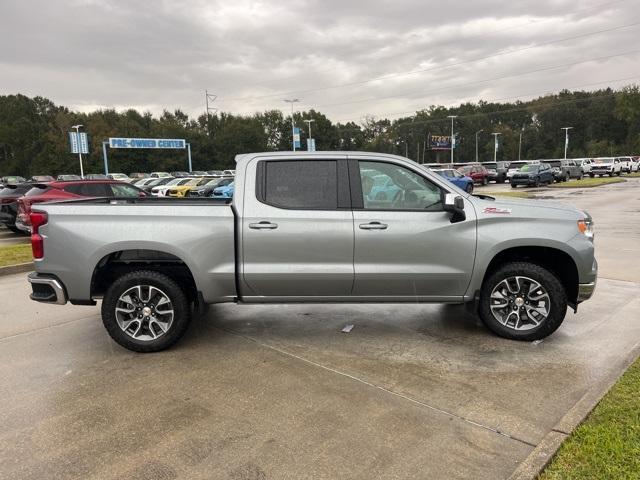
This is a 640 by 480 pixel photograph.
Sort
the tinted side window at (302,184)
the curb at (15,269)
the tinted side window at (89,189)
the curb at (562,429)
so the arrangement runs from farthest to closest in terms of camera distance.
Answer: the tinted side window at (89,189)
the curb at (15,269)
the tinted side window at (302,184)
the curb at (562,429)

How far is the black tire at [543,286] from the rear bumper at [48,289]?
13.5ft

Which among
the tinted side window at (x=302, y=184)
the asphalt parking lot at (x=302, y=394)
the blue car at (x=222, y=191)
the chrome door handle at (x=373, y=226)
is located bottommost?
the asphalt parking lot at (x=302, y=394)

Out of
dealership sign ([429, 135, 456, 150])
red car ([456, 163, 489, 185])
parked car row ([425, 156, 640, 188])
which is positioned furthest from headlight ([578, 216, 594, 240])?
dealership sign ([429, 135, 456, 150])

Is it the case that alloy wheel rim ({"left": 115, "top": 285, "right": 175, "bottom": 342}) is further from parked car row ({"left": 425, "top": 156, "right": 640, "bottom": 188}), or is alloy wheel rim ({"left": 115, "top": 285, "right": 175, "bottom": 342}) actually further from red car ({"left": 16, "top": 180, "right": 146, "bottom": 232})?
parked car row ({"left": 425, "top": 156, "right": 640, "bottom": 188})

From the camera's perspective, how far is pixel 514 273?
4.77 meters

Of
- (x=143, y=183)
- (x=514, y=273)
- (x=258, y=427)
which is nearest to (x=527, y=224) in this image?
(x=514, y=273)

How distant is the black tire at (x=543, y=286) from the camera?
4727 mm

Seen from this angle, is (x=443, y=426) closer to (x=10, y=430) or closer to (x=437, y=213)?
(x=437, y=213)

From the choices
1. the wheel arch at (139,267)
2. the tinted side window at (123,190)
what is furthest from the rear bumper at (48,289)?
the tinted side window at (123,190)

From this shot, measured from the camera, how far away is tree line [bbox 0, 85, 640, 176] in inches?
3342

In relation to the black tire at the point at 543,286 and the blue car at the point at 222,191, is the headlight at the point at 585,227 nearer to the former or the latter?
the black tire at the point at 543,286

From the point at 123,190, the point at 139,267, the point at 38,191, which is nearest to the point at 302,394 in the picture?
the point at 139,267

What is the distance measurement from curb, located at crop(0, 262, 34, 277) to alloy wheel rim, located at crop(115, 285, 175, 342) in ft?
18.7

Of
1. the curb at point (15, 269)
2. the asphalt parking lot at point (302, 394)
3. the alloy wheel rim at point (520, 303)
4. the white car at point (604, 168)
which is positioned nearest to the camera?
the asphalt parking lot at point (302, 394)
